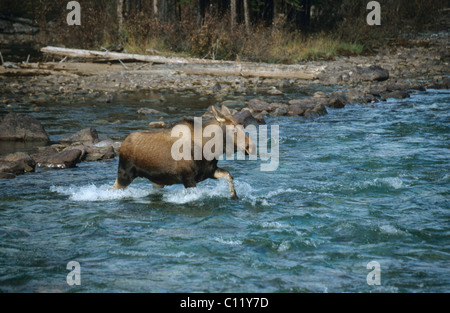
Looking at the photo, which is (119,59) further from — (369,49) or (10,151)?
(369,49)

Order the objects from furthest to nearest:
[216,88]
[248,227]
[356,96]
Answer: [216,88] → [356,96] → [248,227]

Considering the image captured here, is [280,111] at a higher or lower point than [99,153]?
higher

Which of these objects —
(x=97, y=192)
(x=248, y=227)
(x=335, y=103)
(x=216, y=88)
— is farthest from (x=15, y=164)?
(x=216, y=88)

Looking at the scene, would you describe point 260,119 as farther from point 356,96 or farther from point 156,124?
point 356,96

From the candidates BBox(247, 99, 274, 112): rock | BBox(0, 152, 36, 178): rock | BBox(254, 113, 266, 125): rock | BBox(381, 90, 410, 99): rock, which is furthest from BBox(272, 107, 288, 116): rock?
BBox(0, 152, 36, 178): rock

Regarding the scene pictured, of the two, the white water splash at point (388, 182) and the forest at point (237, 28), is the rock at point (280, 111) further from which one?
the forest at point (237, 28)

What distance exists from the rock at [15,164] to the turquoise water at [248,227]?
37cm

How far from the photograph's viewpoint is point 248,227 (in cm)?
778

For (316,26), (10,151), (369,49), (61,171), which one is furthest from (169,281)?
(316,26)

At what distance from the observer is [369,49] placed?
33188 mm

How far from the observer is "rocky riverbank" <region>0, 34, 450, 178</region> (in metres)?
14.6

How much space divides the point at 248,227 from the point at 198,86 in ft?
49.8

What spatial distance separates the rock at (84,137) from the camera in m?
13.2

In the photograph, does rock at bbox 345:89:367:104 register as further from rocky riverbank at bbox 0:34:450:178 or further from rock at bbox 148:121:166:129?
rock at bbox 148:121:166:129
